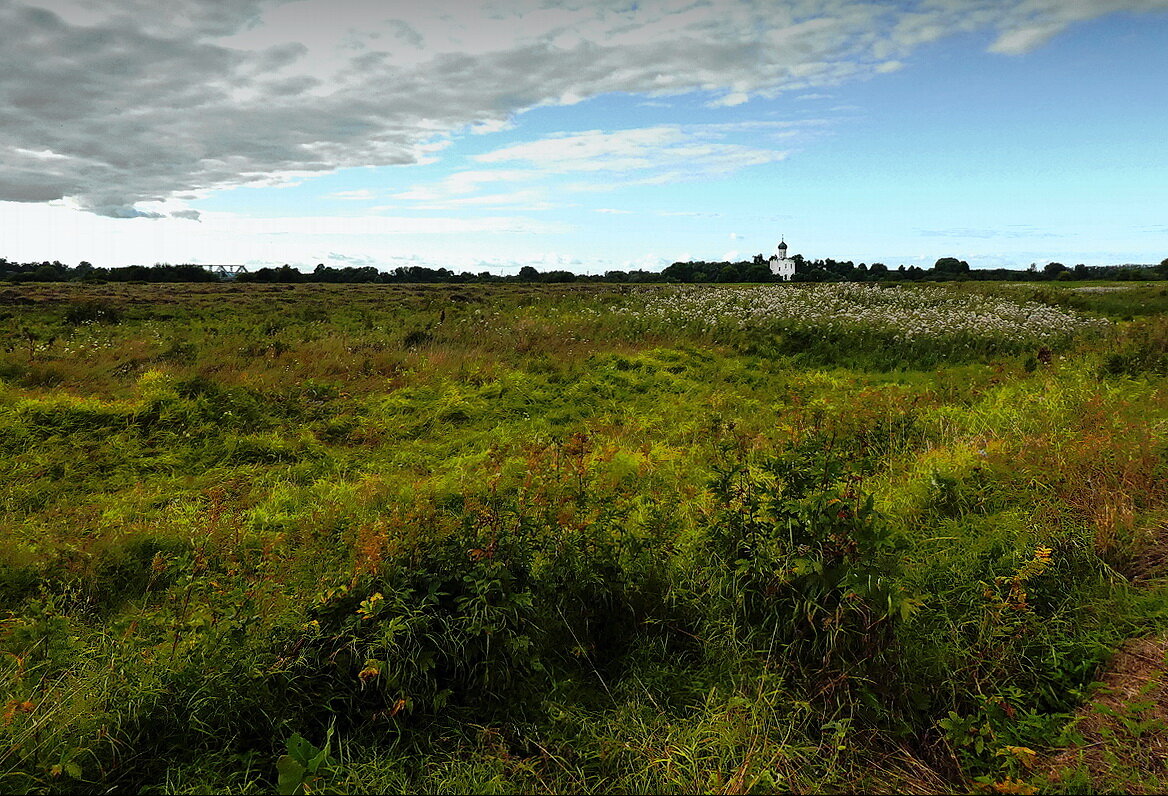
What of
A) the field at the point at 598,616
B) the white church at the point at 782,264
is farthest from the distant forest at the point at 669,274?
the field at the point at 598,616

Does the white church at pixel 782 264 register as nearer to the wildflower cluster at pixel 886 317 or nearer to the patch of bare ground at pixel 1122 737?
the wildflower cluster at pixel 886 317

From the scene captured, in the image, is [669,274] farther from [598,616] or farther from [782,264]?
[598,616]

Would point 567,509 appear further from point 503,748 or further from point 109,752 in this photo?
point 109,752

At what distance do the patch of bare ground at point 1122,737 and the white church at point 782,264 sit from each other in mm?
60959

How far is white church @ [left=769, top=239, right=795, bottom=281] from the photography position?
6644 centimetres

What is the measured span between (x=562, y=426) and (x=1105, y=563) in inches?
272

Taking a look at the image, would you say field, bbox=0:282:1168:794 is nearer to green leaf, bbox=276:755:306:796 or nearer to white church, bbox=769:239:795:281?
green leaf, bbox=276:755:306:796

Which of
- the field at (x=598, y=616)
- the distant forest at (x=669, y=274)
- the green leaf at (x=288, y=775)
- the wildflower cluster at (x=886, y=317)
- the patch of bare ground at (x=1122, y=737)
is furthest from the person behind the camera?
the distant forest at (x=669, y=274)

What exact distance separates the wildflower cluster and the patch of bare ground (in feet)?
44.6

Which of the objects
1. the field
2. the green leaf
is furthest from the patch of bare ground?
the green leaf

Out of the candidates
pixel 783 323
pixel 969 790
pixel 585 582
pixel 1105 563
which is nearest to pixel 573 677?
pixel 585 582

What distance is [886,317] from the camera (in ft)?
60.2

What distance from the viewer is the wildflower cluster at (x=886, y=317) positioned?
633 inches

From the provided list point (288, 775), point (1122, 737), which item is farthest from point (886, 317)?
point (288, 775)
